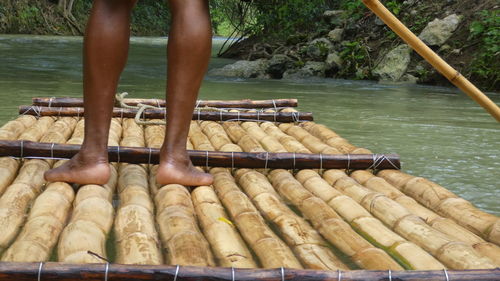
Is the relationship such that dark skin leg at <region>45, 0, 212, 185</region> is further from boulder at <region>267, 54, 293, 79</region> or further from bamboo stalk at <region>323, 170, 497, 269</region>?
boulder at <region>267, 54, 293, 79</region>

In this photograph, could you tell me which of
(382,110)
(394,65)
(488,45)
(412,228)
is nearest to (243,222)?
(412,228)

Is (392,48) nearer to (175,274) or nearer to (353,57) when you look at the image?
(353,57)

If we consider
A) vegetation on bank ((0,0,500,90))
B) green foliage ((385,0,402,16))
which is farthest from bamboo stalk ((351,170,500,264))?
green foliage ((385,0,402,16))

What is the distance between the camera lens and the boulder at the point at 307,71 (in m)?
7.87

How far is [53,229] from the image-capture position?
157cm

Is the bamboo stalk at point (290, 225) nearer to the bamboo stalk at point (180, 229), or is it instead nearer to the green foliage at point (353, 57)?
the bamboo stalk at point (180, 229)

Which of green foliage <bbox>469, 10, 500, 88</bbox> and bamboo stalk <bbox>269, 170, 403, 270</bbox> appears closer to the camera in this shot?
bamboo stalk <bbox>269, 170, 403, 270</bbox>

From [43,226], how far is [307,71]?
21.5ft

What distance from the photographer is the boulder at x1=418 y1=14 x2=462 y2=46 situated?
24.2 ft

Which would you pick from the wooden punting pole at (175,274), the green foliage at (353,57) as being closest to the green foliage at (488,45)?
the green foliage at (353,57)

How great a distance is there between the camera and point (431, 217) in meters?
1.80

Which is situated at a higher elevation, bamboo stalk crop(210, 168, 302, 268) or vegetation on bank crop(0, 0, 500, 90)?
vegetation on bank crop(0, 0, 500, 90)

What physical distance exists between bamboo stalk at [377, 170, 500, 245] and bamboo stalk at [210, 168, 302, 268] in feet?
1.73

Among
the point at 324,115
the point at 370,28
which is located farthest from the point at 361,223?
the point at 370,28
